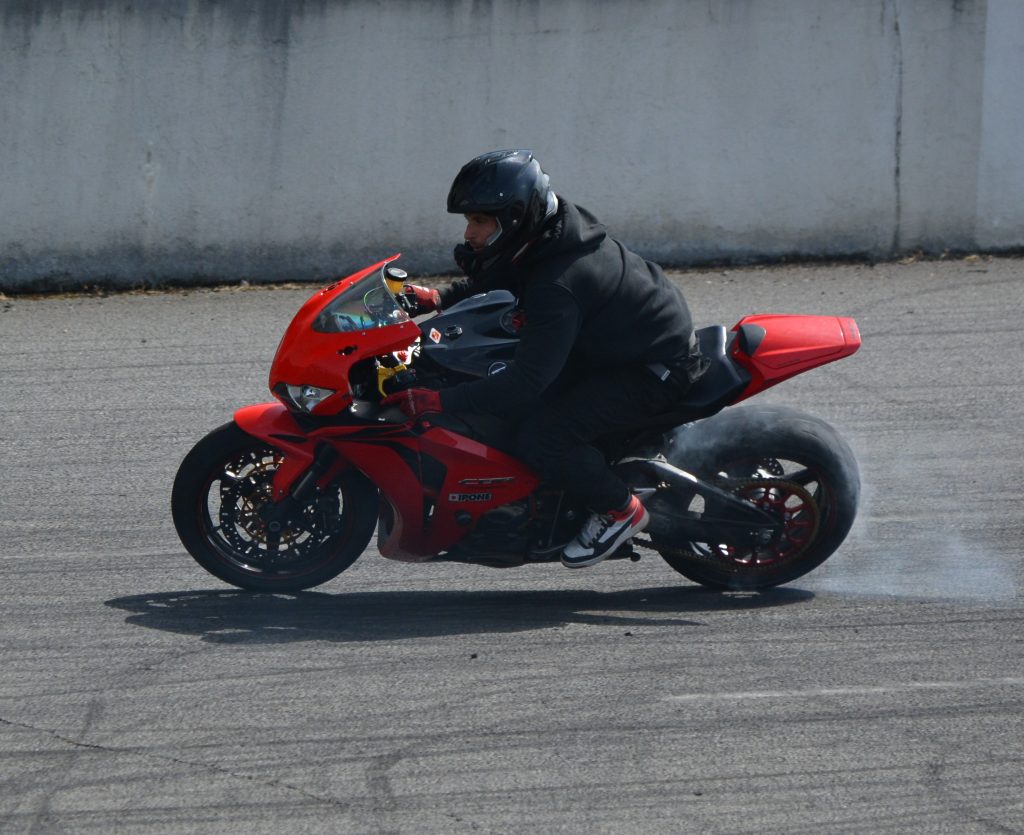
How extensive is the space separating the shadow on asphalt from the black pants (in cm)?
50

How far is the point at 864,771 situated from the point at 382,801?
141cm

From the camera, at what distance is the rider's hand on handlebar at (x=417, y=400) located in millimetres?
5469

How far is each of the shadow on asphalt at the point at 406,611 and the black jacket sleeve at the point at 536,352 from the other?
0.88m

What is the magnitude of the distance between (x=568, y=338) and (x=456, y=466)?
70 cm

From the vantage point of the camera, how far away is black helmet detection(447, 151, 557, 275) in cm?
523

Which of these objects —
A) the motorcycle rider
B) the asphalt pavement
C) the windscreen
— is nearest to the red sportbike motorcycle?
the windscreen

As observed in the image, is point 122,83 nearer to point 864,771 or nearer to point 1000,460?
point 1000,460

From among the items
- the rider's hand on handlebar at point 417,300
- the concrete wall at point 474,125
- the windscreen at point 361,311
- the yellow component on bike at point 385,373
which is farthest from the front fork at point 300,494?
the concrete wall at point 474,125

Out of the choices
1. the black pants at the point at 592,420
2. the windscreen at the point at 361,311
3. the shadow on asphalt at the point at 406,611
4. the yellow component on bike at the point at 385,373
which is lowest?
the shadow on asphalt at the point at 406,611

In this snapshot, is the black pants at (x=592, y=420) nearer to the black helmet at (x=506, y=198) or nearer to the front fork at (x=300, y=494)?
the black helmet at (x=506, y=198)

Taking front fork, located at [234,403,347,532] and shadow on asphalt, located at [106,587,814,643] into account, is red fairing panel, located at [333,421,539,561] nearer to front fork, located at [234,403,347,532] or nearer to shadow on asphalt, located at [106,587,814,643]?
front fork, located at [234,403,347,532]

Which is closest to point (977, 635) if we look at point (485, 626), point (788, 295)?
point (485, 626)

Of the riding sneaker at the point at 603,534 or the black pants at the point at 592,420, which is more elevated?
Result: the black pants at the point at 592,420

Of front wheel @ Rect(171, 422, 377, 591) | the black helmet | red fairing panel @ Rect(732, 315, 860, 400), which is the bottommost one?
front wheel @ Rect(171, 422, 377, 591)
